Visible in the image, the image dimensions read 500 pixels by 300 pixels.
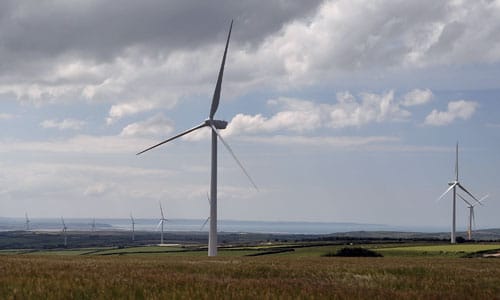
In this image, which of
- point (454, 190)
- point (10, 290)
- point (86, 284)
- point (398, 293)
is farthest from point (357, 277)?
point (454, 190)

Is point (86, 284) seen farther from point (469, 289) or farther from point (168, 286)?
point (469, 289)

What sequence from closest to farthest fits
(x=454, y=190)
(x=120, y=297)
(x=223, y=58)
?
(x=120, y=297)
(x=223, y=58)
(x=454, y=190)

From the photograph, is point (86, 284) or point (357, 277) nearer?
point (86, 284)

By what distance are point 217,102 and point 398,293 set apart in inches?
2110

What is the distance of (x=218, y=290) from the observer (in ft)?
52.1

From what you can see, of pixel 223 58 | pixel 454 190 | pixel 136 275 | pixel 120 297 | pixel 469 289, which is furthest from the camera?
pixel 454 190

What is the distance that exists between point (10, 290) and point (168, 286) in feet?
12.5

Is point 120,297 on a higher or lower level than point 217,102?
lower

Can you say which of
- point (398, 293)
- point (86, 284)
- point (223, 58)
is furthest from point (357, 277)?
point (223, 58)

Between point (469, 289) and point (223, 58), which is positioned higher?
point (223, 58)

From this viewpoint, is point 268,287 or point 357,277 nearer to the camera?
point 268,287

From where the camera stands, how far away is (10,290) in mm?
16188

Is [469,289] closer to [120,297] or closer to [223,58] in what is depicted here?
[120,297]

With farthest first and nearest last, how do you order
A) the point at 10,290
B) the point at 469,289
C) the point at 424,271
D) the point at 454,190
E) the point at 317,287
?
the point at 454,190 → the point at 424,271 → the point at 469,289 → the point at 317,287 → the point at 10,290
